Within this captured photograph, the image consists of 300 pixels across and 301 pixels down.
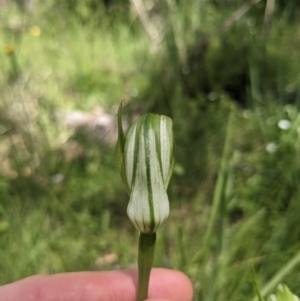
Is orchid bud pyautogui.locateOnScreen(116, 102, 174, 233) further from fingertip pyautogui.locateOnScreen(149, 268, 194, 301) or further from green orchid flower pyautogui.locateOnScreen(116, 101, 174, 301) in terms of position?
fingertip pyautogui.locateOnScreen(149, 268, 194, 301)

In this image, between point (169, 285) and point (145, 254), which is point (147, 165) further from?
point (169, 285)

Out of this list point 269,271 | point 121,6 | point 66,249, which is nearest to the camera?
point 269,271

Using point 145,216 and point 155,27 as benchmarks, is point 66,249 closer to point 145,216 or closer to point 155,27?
point 145,216

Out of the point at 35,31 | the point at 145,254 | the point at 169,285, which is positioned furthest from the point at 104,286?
the point at 35,31

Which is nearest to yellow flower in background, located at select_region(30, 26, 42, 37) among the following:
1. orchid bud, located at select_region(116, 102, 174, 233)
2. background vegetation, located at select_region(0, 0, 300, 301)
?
background vegetation, located at select_region(0, 0, 300, 301)

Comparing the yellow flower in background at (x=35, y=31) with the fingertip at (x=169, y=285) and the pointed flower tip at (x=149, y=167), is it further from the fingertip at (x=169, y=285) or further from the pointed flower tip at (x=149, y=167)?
the pointed flower tip at (x=149, y=167)

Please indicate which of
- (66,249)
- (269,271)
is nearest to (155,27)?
(66,249)

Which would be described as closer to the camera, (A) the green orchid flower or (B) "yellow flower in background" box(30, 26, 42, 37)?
(A) the green orchid flower
